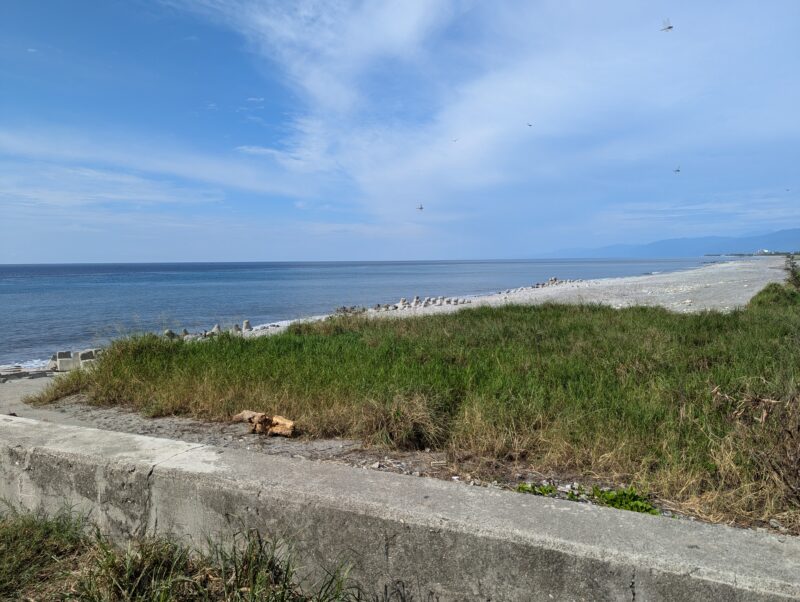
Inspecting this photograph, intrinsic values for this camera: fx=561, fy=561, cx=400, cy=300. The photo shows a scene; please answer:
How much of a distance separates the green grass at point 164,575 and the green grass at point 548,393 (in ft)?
6.46

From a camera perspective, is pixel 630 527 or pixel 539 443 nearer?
pixel 630 527

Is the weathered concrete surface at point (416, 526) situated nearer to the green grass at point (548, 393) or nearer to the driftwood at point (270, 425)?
the green grass at point (548, 393)

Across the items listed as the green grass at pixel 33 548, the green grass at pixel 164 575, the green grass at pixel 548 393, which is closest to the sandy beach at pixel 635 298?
the green grass at pixel 548 393

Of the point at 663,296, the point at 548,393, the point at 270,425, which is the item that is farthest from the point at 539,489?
the point at 663,296

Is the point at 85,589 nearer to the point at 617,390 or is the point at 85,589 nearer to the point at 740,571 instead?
the point at 740,571

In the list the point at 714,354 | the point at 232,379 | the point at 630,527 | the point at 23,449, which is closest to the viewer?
the point at 630,527

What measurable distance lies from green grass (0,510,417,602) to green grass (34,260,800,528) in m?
1.97

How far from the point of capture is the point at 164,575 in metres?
2.37

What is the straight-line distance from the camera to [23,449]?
309 centimetres

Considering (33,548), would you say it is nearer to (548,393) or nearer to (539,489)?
(539,489)

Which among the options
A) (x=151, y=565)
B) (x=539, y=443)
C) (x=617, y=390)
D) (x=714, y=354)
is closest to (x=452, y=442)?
(x=539, y=443)

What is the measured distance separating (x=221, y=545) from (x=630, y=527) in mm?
1706

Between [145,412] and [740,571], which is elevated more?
[740,571]

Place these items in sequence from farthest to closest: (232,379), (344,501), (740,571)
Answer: (232,379) < (344,501) < (740,571)
